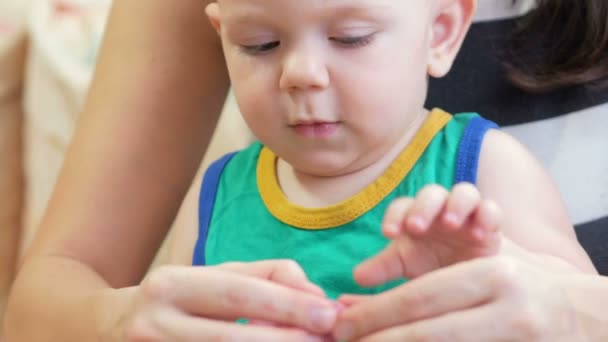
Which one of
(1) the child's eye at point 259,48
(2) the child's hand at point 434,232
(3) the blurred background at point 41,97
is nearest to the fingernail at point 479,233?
(2) the child's hand at point 434,232

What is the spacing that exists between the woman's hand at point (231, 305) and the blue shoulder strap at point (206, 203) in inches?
9.1

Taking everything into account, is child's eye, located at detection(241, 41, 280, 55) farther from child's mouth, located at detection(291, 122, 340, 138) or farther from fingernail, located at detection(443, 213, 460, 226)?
fingernail, located at detection(443, 213, 460, 226)

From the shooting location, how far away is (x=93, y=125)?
0.87 metres

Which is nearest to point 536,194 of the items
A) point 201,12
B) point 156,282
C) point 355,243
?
point 355,243

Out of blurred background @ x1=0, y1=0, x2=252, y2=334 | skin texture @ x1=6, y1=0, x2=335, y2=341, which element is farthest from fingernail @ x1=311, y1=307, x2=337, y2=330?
blurred background @ x1=0, y1=0, x2=252, y2=334

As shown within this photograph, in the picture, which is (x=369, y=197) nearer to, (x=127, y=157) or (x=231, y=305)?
(x=231, y=305)

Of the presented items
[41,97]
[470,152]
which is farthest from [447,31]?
[41,97]

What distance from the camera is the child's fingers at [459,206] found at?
1.53 ft

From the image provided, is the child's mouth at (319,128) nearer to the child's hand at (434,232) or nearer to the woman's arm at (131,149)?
the child's hand at (434,232)

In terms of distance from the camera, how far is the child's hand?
47 cm

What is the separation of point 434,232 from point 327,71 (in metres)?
0.17

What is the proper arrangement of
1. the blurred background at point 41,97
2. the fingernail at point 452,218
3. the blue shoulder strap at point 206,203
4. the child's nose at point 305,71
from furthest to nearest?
the blurred background at point 41,97 < the blue shoulder strap at point 206,203 < the child's nose at point 305,71 < the fingernail at point 452,218

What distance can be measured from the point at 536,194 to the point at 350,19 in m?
0.22

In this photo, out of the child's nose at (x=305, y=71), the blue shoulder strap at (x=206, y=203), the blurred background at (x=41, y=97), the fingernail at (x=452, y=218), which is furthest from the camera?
the blurred background at (x=41, y=97)
